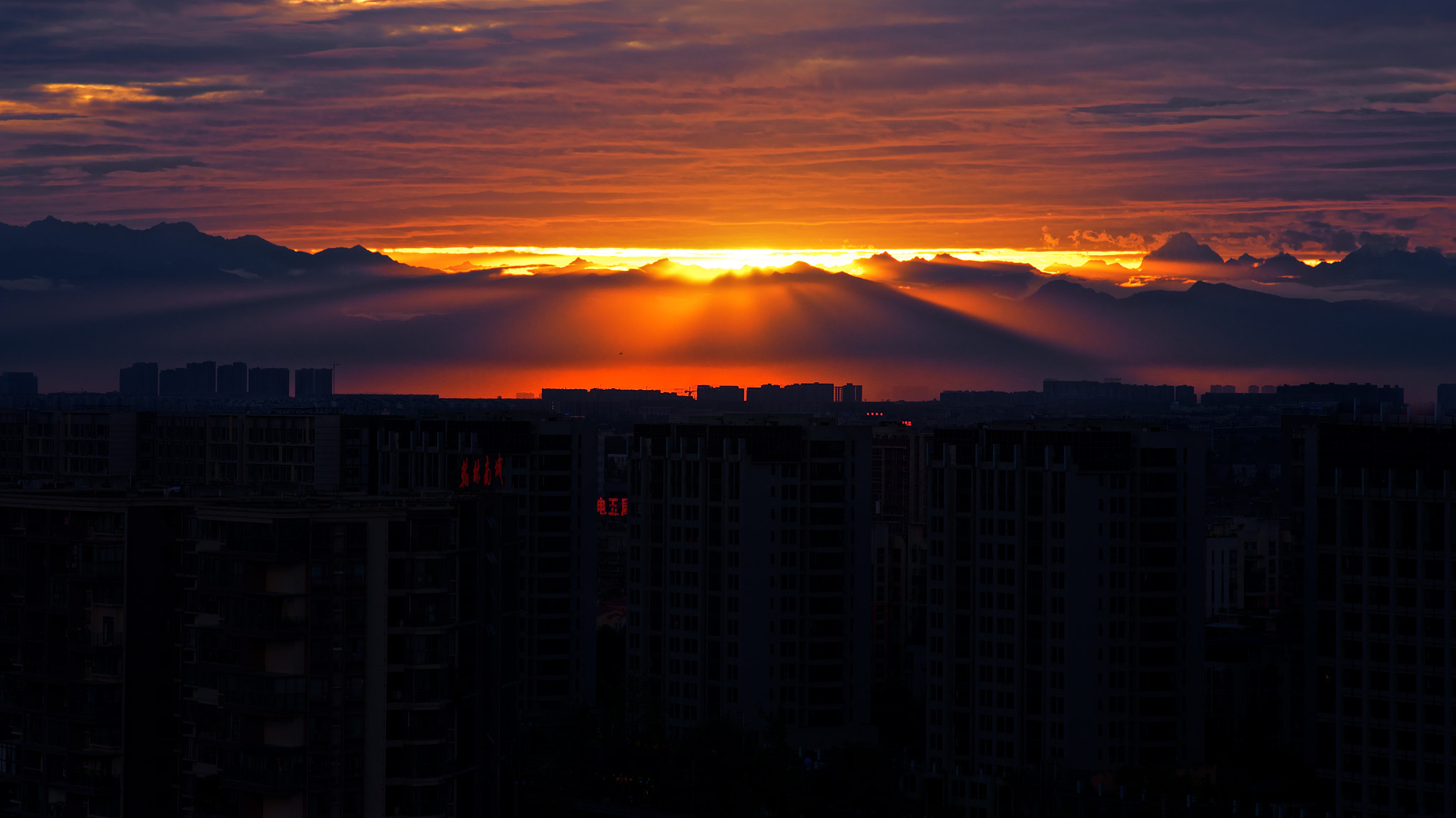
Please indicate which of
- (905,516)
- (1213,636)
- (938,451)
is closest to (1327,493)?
(938,451)

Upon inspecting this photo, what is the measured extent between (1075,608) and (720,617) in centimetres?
2214

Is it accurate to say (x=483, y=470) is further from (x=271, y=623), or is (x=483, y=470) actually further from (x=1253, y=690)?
(x=271, y=623)

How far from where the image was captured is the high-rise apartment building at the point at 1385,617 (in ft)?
205

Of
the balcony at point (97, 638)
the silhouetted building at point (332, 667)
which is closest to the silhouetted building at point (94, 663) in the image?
the balcony at point (97, 638)

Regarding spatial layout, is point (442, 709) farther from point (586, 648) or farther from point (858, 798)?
point (586, 648)

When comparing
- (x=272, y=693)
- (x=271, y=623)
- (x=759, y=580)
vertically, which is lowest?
(x=272, y=693)

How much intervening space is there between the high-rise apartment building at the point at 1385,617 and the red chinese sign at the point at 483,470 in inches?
1780

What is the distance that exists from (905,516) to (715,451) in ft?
167

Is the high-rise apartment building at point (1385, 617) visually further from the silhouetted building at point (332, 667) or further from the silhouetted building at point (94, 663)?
the silhouetted building at point (94, 663)

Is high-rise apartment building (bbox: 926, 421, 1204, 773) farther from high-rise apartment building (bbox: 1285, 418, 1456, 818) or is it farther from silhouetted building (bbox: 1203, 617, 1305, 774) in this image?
high-rise apartment building (bbox: 1285, 418, 1456, 818)

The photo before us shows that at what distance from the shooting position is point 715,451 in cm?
9575

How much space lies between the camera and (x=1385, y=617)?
211 feet

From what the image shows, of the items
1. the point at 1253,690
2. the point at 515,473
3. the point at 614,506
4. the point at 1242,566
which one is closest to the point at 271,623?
the point at 515,473

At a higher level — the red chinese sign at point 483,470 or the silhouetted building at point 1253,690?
the red chinese sign at point 483,470
